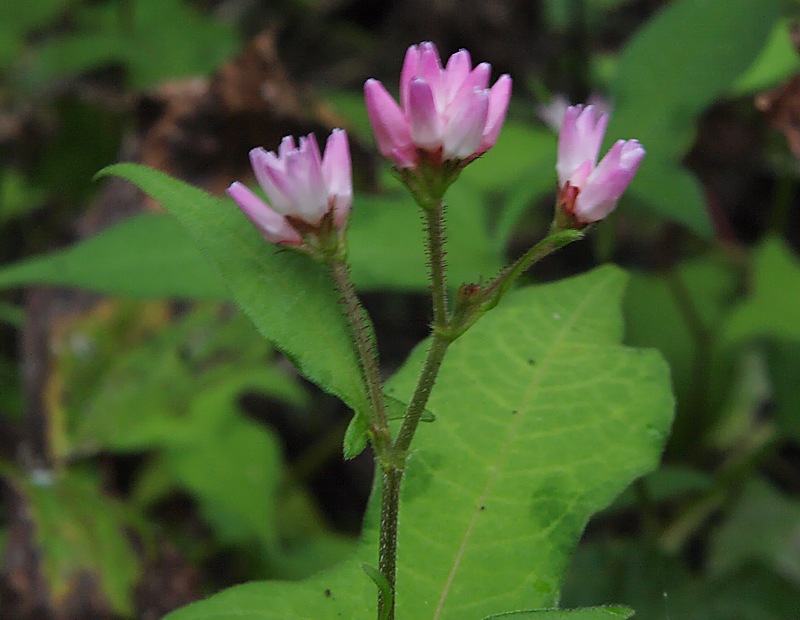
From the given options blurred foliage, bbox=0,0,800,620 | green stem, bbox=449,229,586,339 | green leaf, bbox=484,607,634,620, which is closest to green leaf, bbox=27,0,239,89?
blurred foliage, bbox=0,0,800,620

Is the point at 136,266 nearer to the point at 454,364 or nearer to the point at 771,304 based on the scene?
the point at 454,364

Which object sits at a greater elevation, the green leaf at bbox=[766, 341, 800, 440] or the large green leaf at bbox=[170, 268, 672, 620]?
the large green leaf at bbox=[170, 268, 672, 620]

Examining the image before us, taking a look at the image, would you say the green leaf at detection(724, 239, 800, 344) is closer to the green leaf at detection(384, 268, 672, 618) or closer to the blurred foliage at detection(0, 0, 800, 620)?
the blurred foliage at detection(0, 0, 800, 620)

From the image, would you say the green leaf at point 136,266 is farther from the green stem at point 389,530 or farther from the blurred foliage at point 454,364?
the green stem at point 389,530

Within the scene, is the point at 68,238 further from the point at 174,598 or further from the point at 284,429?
the point at 174,598

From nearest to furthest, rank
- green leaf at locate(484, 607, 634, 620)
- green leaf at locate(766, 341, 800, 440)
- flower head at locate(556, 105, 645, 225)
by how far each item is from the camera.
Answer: green leaf at locate(484, 607, 634, 620) → flower head at locate(556, 105, 645, 225) → green leaf at locate(766, 341, 800, 440)

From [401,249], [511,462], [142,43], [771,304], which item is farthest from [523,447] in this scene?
[142,43]

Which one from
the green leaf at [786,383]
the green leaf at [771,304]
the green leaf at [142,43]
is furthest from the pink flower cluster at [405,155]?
the green leaf at [142,43]
